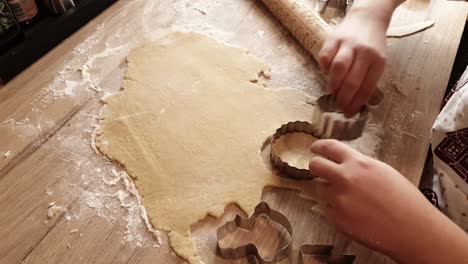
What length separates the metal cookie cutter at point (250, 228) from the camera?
0.64m

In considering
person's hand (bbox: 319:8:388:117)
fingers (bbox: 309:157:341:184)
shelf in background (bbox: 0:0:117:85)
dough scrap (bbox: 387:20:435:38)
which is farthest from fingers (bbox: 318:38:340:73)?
shelf in background (bbox: 0:0:117:85)

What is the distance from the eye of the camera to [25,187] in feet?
2.43

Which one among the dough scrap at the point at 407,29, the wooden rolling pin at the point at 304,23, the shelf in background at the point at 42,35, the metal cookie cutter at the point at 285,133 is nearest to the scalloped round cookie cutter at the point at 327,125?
the metal cookie cutter at the point at 285,133

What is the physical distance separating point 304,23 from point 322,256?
562 millimetres

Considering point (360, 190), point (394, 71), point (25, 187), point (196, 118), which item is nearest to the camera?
point (360, 190)

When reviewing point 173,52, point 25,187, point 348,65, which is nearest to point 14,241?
point 25,187

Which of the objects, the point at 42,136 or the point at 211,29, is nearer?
the point at 42,136

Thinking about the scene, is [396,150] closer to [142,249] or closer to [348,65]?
[348,65]

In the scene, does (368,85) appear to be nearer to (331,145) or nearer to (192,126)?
(331,145)

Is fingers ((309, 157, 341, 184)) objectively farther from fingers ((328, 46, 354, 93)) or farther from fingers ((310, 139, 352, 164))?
fingers ((328, 46, 354, 93))

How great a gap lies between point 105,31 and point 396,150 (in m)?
0.73

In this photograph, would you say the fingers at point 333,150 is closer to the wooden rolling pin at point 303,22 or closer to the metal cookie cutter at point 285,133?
the metal cookie cutter at point 285,133

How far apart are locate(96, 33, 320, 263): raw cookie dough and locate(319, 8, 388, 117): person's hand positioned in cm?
12

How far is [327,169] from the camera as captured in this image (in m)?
0.64
